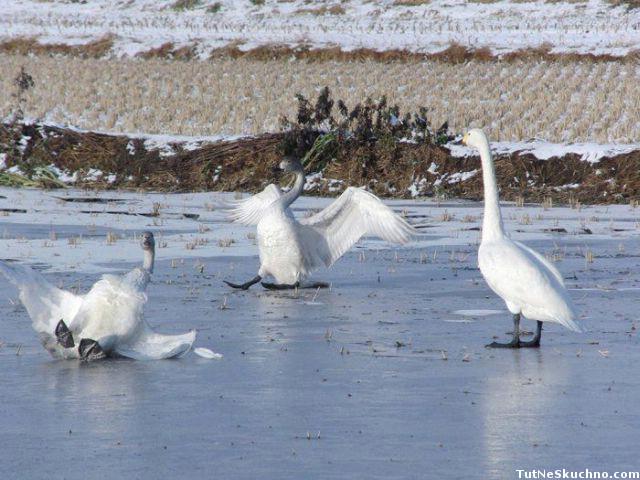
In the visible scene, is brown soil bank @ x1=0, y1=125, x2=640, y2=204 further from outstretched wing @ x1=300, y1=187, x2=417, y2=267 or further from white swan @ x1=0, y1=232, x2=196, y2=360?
white swan @ x1=0, y1=232, x2=196, y2=360

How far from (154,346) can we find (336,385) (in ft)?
4.56

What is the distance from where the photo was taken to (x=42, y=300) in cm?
827

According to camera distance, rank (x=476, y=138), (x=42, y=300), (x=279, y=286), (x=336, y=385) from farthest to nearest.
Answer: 1. (x=279, y=286)
2. (x=476, y=138)
3. (x=42, y=300)
4. (x=336, y=385)

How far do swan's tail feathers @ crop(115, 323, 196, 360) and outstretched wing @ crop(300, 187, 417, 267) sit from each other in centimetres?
438

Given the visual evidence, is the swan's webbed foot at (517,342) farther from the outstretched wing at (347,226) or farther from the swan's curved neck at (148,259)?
the outstretched wing at (347,226)

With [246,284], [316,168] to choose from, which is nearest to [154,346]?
[246,284]

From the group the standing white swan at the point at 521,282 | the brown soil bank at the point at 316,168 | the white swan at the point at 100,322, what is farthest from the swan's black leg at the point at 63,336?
the brown soil bank at the point at 316,168

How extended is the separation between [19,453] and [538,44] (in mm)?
40265

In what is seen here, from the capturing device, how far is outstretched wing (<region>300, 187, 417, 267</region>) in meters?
12.4

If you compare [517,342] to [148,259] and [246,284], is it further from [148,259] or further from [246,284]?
[246,284]

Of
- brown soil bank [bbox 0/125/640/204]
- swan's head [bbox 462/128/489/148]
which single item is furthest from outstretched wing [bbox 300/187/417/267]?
brown soil bank [bbox 0/125/640/204]

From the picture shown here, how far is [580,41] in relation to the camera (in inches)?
1786
